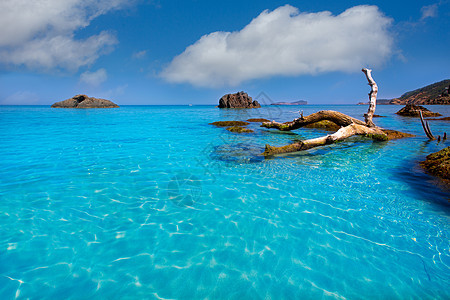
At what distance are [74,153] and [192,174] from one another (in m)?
8.40

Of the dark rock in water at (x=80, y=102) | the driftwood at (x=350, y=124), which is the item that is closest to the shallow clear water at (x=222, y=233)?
the driftwood at (x=350, y=124)

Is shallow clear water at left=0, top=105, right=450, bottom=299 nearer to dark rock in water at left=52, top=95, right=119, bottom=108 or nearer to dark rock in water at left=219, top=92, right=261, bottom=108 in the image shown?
dark rock in water at left=219, top=92, right=261, bottom=108

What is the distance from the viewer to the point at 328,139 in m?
13.5

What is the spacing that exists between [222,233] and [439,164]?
33.0ft

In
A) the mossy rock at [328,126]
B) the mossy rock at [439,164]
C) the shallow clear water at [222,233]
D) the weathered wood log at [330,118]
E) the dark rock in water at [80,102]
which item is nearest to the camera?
the shallow clear water at [222,233]

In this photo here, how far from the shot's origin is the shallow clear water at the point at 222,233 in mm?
4000

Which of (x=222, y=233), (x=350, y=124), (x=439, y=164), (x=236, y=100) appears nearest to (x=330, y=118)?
(x=350, y=124)

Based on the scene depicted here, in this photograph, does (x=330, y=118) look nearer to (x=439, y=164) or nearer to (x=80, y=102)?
(x=439, y=164)

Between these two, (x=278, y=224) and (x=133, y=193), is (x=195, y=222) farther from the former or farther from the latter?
(x=133, y=193)

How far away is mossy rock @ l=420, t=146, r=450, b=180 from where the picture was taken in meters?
8.76

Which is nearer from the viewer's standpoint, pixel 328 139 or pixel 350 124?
pixel 328 139

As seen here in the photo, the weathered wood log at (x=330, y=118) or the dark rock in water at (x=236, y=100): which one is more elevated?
the dark rock in water at (x=236, y=100)

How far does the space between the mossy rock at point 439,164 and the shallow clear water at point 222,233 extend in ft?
1.66

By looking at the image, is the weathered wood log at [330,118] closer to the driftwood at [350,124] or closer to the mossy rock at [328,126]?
the driftwood at [350,124]
